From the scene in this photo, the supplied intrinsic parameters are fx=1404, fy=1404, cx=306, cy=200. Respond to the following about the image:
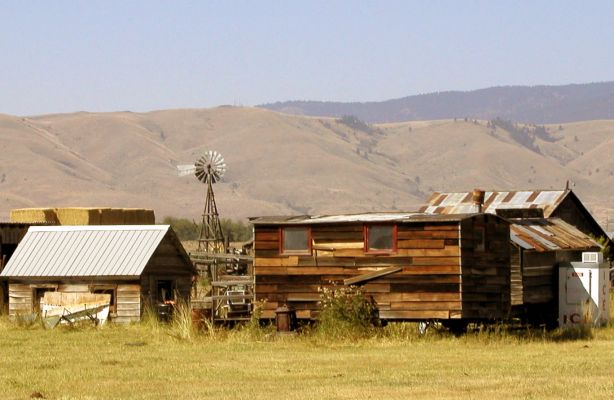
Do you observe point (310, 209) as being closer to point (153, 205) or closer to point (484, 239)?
point (153, 205)

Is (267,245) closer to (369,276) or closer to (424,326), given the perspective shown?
(369,276)

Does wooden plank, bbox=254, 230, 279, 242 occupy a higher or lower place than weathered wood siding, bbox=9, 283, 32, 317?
higher

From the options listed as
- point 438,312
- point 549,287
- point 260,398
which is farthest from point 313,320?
point 260,398

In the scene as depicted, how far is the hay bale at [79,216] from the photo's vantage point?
53562 millimetres

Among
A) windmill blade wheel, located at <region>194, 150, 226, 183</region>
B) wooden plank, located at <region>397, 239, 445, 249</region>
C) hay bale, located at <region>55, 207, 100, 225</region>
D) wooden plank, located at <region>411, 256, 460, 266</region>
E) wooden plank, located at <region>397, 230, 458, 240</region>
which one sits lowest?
wooden plank, located at <region>411, 256, 460, 266</region>

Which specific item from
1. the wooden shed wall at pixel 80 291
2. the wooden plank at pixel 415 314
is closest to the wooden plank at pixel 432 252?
the wooden plank at pixel 415 314

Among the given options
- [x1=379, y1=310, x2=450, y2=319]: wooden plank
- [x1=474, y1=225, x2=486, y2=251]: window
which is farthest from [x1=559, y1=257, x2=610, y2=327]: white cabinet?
[x1=379, y1=310, x2=450, y2=319]: wooden plank

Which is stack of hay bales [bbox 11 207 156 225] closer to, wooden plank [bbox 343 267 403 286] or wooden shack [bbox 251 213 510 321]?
wooden shack [bbox 251 213 510 321]

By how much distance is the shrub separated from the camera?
30672 mm

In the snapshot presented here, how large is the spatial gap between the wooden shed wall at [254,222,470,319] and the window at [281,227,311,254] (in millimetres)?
143

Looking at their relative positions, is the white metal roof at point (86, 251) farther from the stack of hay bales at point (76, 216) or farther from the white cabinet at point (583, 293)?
the white cabinet at point (583, 293)

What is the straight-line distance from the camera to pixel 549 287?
35.4 metres

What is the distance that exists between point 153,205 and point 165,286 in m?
139

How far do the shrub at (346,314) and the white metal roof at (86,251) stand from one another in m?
10.2
